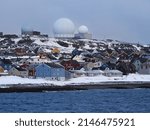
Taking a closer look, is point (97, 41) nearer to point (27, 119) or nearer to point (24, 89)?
point (24, 89)

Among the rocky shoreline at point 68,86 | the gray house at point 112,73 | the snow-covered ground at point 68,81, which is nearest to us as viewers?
the rocky shoreline at point 68,86

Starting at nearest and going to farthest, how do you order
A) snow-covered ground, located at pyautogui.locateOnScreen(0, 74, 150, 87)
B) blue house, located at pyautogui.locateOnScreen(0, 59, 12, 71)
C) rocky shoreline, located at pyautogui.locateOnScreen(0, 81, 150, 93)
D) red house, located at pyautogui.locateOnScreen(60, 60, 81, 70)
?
rocky shoreline, located at pyautogui.locateOnScreen(0, 81, 150, 93) < snow-covered ground, located at pyautogui.locateOnScreen(0, 74, 150, 87) < blue house, located at pyautogui.locateOnScreen(0, 59, 12, 71) < red house, located at pyautogui.locateOnScreen(60, 60, 81, 70)

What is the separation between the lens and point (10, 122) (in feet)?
22.0

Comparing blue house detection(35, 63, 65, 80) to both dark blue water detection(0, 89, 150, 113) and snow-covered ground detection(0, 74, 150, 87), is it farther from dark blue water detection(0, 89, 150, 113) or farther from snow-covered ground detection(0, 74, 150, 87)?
dark blue water detection(0, 89, 150, 113)

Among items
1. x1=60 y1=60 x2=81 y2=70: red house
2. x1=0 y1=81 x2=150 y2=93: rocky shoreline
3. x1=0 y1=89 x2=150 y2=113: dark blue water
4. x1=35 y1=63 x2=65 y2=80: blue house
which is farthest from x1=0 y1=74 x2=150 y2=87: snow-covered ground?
x1=0 y1=89 x2=150 y2=113: dark blue water

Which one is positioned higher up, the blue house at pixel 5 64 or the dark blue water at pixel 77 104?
the blue house at pixel 5 64

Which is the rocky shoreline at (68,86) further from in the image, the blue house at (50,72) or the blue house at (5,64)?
the blue house at (5,64)

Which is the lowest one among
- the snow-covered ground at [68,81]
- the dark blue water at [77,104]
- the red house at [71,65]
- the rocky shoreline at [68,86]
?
the rocky shoreline at [68,86]

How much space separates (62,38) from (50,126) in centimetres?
7736

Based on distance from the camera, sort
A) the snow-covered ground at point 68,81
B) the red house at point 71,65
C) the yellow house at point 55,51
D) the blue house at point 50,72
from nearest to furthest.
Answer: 1. the snow-covered ground at point 68,81
2. the blue house at point 50,72
3. the red house at point 71,65
4. the yellow house at point 55,51

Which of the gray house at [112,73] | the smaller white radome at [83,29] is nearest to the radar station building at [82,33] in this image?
the smaller white radome at [83,29]

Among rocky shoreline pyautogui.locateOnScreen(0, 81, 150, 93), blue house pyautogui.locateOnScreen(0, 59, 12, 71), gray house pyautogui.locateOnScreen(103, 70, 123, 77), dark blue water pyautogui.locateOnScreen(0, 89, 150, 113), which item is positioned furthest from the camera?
blue house pyautogui.locateOnScreen(0, 59, 12, 71)

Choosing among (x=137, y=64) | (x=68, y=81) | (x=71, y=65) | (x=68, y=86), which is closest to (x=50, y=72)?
(x=68, y=81)

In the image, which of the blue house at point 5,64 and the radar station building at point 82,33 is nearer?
the blue house at point 5,64
